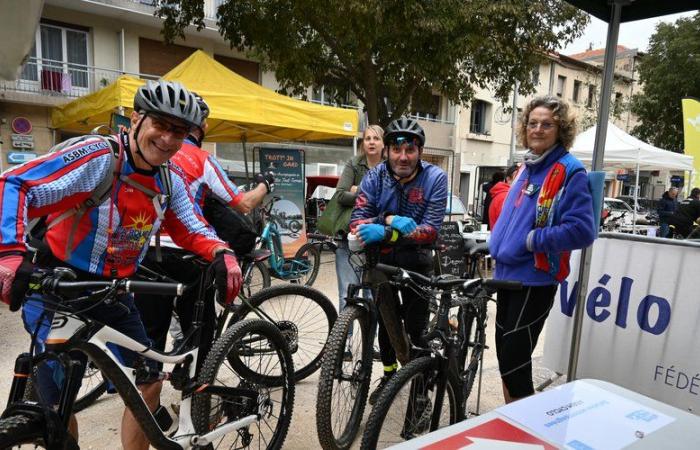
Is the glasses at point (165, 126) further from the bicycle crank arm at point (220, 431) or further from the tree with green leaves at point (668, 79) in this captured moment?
the tree with green leaves at point (668, 79)

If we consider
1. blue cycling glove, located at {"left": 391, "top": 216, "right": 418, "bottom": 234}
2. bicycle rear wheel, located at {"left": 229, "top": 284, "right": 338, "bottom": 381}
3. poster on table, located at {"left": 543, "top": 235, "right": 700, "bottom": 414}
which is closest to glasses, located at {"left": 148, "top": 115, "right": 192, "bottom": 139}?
blue cycling glove, located at {"left": 391, "top": 216, "right": 418, "bottom": 234}

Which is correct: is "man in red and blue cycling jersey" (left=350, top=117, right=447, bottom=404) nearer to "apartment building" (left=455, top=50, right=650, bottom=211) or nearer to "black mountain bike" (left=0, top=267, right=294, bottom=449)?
"black mountain bike" (left=0, top=267, right=294, bottom=449)

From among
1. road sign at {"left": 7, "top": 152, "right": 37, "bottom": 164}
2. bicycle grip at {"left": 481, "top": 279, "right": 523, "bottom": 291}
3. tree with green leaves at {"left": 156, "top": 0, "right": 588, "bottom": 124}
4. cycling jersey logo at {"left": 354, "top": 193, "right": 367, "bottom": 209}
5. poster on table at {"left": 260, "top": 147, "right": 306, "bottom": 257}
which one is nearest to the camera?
bicycle grip at {"left": 481, "top": 279, "right": 523, "bottom": 291}

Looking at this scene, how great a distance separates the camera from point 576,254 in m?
3.33

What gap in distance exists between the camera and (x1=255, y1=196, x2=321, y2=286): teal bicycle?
668 cm

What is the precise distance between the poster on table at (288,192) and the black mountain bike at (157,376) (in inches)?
A: 194

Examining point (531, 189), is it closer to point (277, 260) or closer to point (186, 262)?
point (186, 262)

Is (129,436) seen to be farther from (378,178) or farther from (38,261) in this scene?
(378,178)

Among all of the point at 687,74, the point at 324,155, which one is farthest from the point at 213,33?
the point at 687,74

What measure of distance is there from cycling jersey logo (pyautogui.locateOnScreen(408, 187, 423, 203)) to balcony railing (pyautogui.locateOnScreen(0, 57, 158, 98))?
14.8m

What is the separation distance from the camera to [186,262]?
9.63ft

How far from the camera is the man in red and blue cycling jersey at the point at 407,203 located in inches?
106

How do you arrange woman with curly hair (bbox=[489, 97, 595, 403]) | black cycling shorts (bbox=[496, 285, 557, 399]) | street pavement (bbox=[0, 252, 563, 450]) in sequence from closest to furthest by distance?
woman with curly hair (bbox=[489, 97, 595, 403])
black cycling shorts (bbox=[496, 285, 557, 399])
street pavement (bbox=[0, 252, 563, 450])

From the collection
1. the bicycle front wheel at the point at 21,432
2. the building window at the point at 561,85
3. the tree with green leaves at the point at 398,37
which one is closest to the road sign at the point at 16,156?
the tree with green leaves at the point at 398,37
